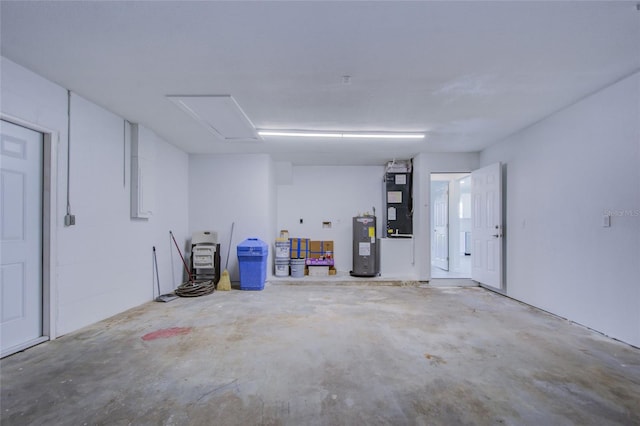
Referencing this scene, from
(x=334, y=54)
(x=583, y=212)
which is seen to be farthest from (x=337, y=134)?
(x=583, y=212)

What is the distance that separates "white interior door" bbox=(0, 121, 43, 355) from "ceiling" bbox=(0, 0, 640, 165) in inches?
30.8

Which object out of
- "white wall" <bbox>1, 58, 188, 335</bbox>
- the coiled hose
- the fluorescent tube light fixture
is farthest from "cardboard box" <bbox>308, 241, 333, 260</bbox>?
"white wall" <bbox>1, 58, 188, 335</bbox>

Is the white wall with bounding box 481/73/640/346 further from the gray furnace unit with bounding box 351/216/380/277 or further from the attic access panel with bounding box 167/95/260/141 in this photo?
the attic access panel with bounding box 167/95/260/141

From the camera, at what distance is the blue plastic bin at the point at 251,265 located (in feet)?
18.3

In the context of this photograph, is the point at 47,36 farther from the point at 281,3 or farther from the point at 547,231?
the point at 547,231

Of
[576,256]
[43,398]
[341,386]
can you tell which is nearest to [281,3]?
[341,386]

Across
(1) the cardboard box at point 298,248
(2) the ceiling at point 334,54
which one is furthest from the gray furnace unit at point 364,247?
(2) the ceiling at point 334,54

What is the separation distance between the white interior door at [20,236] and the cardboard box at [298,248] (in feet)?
14.4

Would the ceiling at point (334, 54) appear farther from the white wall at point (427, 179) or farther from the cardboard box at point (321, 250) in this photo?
the cardboard box at point (321, 250)

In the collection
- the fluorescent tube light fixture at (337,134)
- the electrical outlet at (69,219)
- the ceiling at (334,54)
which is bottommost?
the electrical outlet at (69,219)

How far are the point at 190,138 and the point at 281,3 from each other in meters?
3.66

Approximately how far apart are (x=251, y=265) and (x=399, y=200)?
356cm

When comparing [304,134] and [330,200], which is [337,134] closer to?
[304,134]

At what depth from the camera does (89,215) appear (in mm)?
3547
